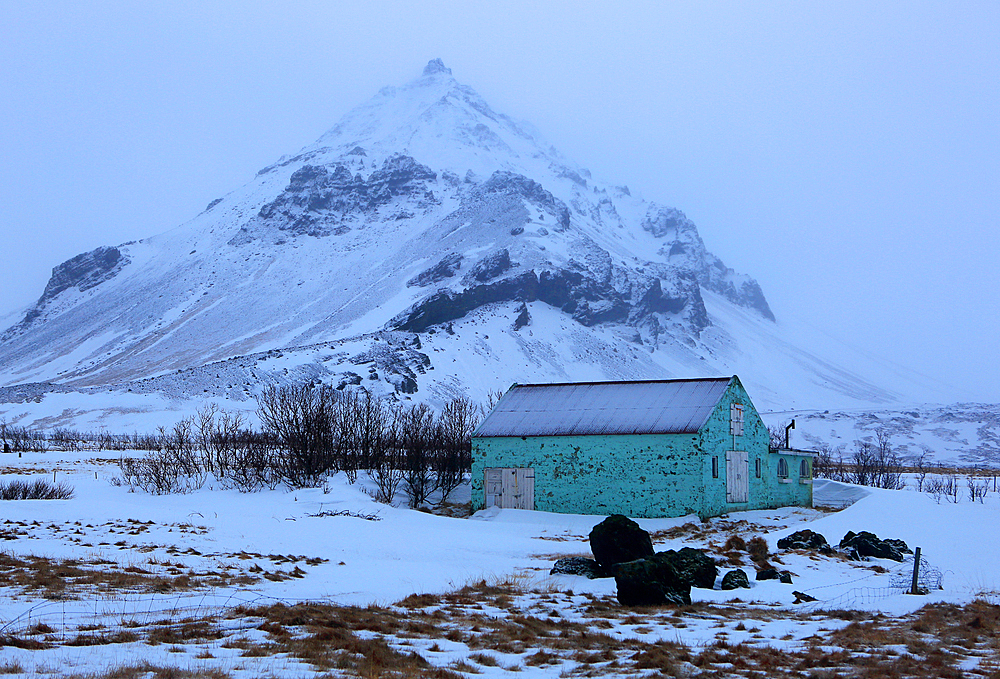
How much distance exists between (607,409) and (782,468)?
8776mm

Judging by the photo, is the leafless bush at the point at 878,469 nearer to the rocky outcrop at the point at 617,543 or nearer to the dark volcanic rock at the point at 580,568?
the rocky outcrop at the point at 617,543

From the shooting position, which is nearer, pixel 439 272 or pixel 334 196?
pixel 439 272

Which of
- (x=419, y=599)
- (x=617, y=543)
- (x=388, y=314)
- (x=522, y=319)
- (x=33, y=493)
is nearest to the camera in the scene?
(x=419, y=599)

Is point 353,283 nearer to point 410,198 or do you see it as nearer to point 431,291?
point 431,291

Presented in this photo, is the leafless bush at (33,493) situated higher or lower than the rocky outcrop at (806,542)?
higher

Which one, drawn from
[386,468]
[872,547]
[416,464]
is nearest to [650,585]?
[872,547]

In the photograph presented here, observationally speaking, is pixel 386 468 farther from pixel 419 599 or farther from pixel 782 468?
pixel 419 599

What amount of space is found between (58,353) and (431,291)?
62.1 meters

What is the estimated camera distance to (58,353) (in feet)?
456

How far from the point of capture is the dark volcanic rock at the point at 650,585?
15297mm

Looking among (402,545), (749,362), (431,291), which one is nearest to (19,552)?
(402,545)

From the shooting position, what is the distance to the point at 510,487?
111 ft

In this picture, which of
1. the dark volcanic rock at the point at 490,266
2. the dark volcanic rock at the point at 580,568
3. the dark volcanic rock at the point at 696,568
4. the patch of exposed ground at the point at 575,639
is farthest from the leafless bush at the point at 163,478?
Result: the dark volcanic rock at the point at 490,266

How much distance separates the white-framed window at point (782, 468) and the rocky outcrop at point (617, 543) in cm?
2010
